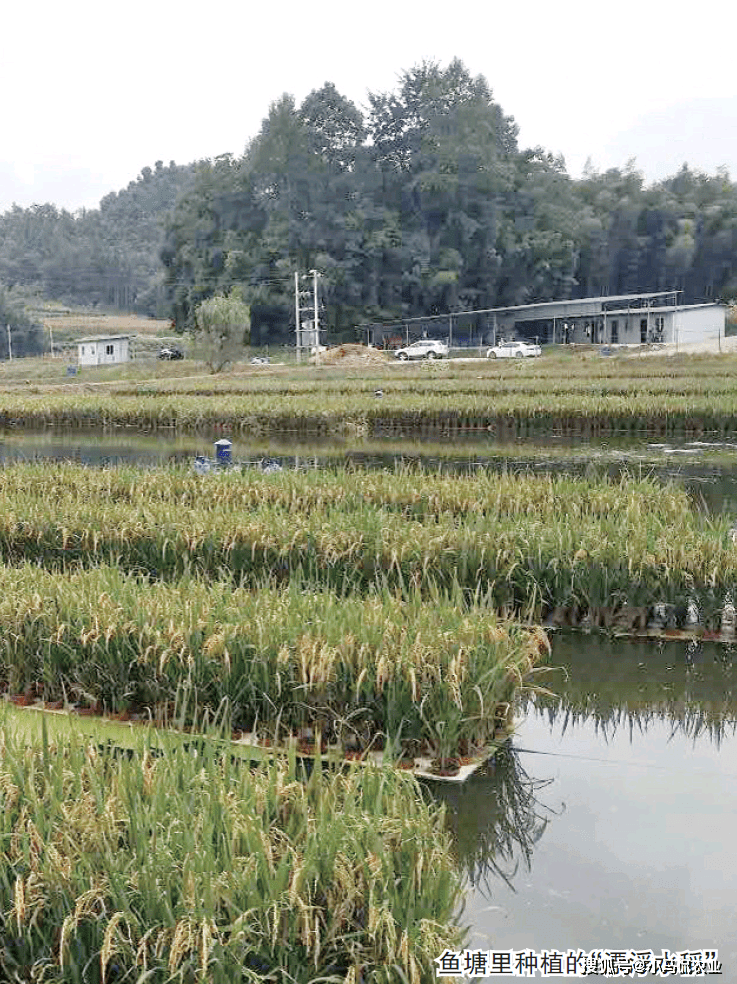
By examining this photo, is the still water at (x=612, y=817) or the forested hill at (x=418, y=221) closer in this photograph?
the still water at (x=612, y=817)

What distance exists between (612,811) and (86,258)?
4912 inches

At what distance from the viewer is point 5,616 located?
6535 millimetres

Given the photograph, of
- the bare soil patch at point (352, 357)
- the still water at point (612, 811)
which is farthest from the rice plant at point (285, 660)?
the bare soil patch at point (352, 357)

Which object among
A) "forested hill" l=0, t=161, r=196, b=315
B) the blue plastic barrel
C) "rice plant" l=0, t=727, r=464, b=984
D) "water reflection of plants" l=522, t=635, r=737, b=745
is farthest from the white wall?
"rice plant" l=0, t=727, r=464, b=984

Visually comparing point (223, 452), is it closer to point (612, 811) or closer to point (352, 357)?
point (612, 811)

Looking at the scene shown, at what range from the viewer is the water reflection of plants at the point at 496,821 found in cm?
462

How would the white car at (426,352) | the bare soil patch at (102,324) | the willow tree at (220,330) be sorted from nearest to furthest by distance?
the willow tree at (220,330)
the white car at (426,352)
the bare soil patch at (102,324)

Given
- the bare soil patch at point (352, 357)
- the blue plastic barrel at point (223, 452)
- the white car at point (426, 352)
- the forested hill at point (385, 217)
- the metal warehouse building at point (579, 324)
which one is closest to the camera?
the blue plastic barrel at point (223, 452)

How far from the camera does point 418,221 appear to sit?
7306 cm

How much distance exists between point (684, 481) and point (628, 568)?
28.0 feet

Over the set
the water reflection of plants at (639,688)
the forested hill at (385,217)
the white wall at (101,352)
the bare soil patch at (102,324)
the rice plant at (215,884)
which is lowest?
the water reflection of plants at (639,688)

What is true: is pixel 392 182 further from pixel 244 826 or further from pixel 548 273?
pixel 244 826

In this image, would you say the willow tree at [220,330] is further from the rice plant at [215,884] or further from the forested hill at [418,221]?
the rice plant at [215,884]

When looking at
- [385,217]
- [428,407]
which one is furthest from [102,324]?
[428,407]
